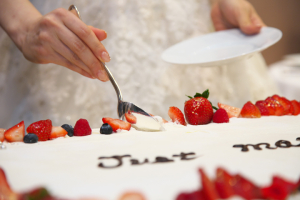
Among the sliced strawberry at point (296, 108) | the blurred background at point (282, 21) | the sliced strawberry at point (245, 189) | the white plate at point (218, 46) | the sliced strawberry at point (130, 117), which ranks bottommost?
the sliced strawberry at point (245, 189)

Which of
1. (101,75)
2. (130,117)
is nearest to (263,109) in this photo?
(130,117)

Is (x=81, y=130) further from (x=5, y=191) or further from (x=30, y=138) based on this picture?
(x=5, y=191)

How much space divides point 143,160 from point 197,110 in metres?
0.41

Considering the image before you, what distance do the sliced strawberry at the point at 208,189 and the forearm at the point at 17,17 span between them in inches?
39.7

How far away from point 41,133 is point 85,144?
0.16m

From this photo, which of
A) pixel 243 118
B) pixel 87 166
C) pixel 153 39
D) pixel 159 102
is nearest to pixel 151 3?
pixel 153 39

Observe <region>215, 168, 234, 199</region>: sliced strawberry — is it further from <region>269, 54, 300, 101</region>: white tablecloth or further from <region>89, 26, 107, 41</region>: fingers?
<region>269, 54, 300, 101</region>: white tablecloth

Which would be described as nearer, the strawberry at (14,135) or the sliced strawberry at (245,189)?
the sliced strawberry at (245,189)

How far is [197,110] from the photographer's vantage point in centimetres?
90

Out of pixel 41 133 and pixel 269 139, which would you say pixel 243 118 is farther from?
pixel 41 133

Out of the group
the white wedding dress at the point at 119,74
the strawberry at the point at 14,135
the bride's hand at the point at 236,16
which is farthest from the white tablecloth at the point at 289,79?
the strawberry at the point at 14,135

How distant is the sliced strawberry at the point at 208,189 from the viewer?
41cm

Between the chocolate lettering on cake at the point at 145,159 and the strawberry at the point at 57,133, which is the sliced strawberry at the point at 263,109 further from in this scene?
the strawberry at the point at 57,133

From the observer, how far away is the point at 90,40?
34.2 inches
